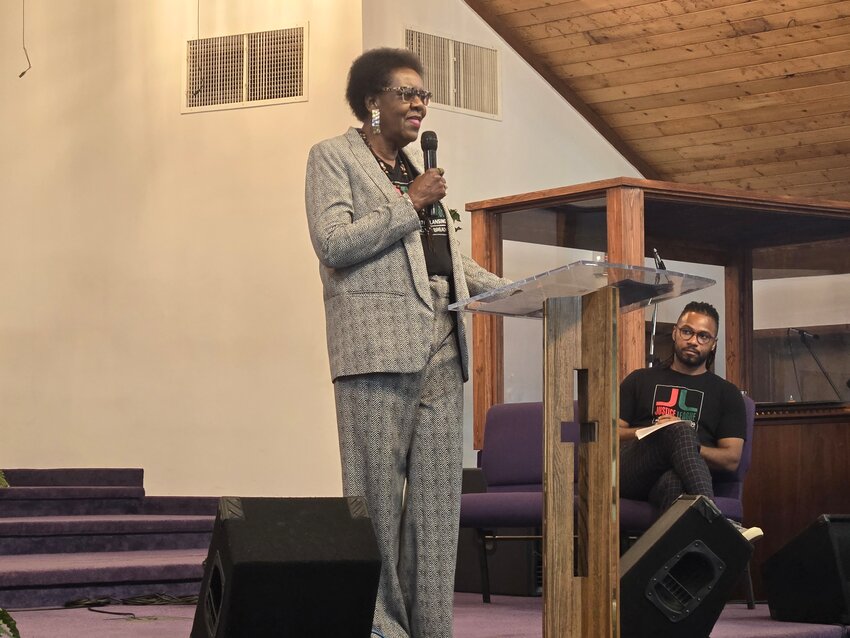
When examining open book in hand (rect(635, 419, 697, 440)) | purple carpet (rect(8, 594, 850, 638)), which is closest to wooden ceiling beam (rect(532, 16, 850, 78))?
open book in hand (rect(635, 419, 697, 440))

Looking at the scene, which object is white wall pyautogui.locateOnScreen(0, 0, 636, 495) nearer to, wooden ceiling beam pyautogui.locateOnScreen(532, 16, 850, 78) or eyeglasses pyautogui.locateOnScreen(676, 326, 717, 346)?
wooden ceiling beam pyautogui.locateOnScreen(532, 16, 850, 78)

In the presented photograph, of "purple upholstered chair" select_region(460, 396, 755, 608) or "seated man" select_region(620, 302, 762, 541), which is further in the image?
"purple upholstered chair" select_region(460, 396, 755, 608)

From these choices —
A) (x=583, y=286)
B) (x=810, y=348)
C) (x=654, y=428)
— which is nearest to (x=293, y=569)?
(x=583, y=286)

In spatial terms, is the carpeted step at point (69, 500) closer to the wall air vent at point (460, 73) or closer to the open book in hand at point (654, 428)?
the wall air vent at point (460, 73)

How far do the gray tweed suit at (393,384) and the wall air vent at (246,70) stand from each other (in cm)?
464

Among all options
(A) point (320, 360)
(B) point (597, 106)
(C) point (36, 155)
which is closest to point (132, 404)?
(A) point (320, 360)

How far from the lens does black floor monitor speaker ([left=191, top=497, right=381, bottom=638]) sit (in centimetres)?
207

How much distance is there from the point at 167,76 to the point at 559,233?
271 centimetres

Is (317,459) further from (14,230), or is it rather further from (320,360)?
(14,230)

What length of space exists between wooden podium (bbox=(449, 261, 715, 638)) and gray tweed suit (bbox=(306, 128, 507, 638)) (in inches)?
9.1

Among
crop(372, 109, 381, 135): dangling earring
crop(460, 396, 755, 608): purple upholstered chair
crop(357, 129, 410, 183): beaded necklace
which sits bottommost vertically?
crop(460, 396, 755, 608): purple upholstered chair

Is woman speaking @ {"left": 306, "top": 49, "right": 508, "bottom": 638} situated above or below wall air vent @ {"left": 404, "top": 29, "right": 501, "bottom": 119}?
below

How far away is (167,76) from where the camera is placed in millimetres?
7098

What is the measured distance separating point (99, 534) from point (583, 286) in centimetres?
390
